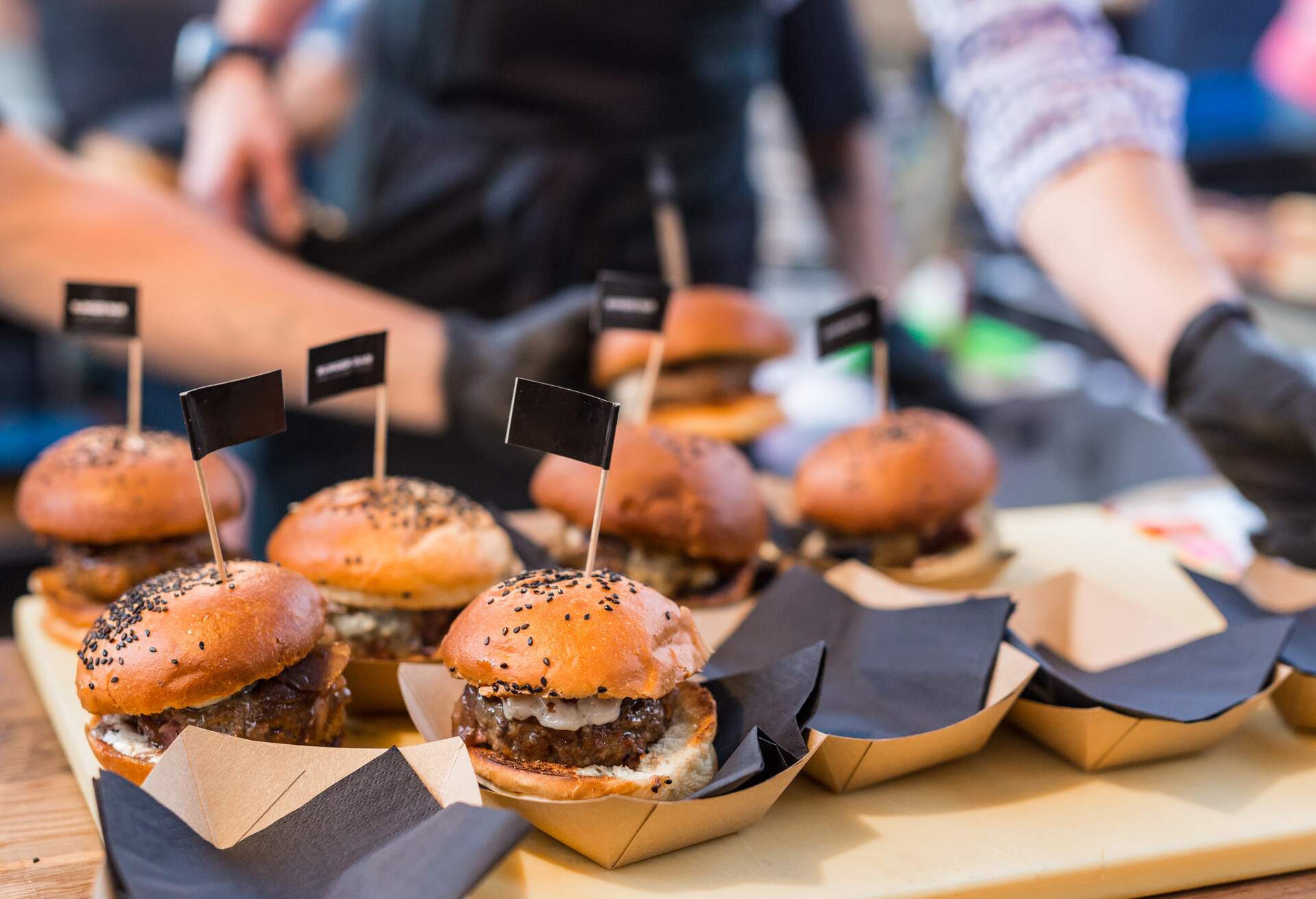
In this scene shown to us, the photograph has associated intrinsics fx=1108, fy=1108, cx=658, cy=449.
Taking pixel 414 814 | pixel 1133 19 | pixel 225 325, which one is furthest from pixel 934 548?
pixel 1133 19

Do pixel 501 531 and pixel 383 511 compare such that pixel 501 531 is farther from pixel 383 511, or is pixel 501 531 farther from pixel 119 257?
pixel 119 257

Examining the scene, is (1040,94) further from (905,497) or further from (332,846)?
(332,846)

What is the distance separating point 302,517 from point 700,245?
2377mm

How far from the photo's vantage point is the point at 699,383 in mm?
3369

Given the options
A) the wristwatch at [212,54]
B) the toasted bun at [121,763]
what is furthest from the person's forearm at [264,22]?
the toasted bun at [121,763]

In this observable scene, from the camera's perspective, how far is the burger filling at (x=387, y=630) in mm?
2092

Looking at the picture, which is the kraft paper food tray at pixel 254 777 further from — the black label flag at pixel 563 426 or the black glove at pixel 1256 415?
the black glove at pixel 1256 415

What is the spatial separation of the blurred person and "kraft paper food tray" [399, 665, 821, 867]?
1608 mm

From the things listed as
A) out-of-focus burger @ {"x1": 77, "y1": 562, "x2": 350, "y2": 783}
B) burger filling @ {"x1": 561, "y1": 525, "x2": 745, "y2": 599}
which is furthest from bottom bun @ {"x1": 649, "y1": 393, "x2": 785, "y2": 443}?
out-of-focus burger @ {"x1": 77, "y1": 562, "x2": 350, "y2": 783}

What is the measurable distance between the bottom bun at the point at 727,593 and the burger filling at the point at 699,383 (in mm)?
832

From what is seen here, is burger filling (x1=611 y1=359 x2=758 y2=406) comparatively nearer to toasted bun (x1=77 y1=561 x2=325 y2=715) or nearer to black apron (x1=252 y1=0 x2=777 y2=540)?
black apron (x1=252 y1=0 x2=777 y2=540)

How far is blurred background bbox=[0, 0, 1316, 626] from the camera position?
13.6 ft

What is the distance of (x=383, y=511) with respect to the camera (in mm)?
2148

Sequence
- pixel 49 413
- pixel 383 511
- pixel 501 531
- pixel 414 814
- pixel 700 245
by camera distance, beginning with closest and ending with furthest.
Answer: pixel 414 814 → pixel 383 511 → pixel 501 531 → pixel 700 245 → pixel 49 413
